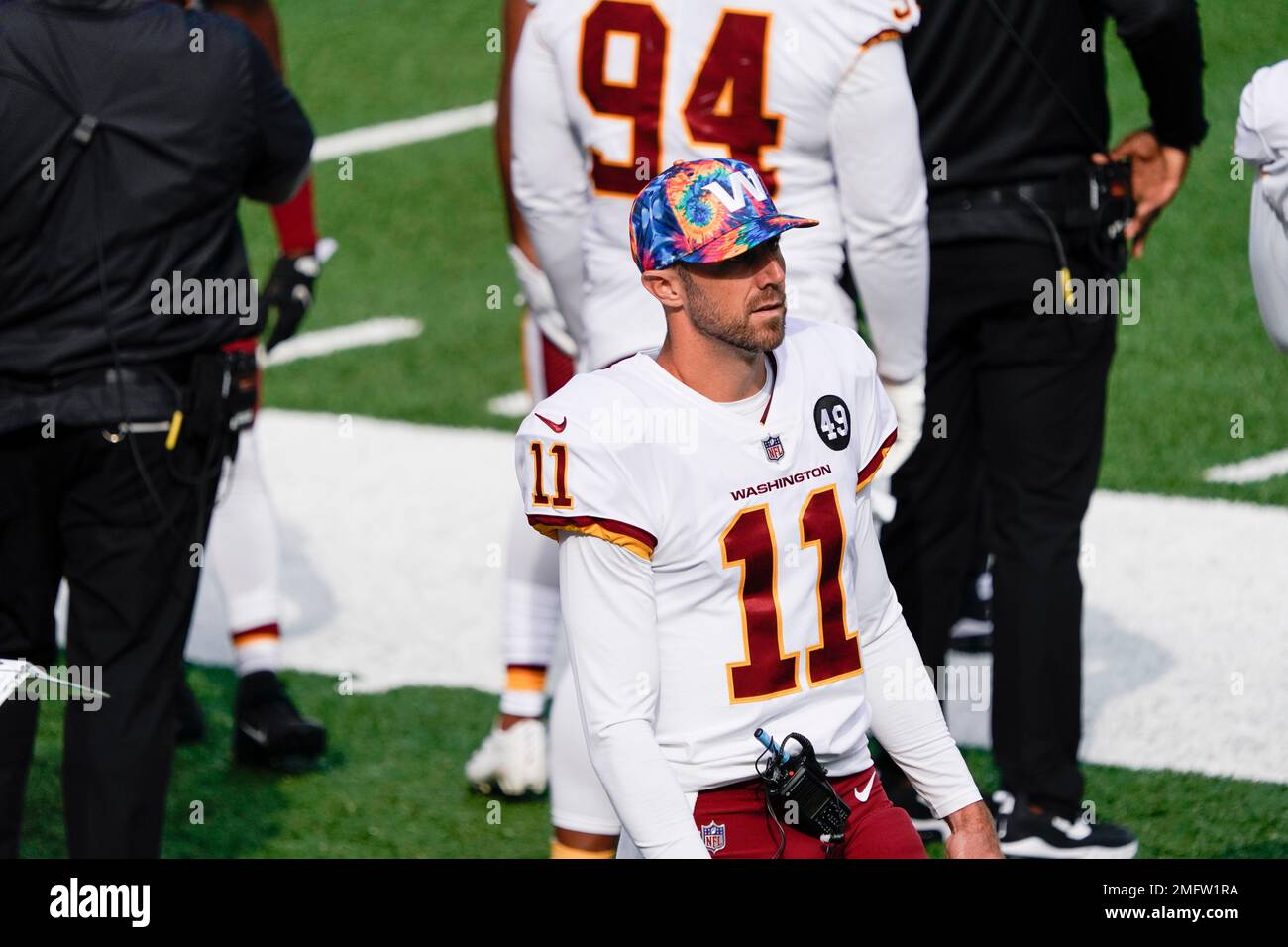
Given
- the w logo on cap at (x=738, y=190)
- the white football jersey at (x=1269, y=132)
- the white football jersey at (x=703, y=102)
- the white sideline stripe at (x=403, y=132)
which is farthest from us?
the white sideline stripe at (x=403, y=132)

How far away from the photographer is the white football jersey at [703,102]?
170 inches

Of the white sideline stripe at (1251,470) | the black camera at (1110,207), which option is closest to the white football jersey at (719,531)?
the black camera at (1110,207)

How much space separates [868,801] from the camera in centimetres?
348

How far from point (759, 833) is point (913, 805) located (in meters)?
1.91

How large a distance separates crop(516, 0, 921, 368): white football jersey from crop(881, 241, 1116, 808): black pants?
45cm

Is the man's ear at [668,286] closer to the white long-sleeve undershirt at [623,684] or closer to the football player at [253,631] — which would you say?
the white long-sleeve undershirt at [623,684]

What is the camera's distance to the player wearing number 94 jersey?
327 cm

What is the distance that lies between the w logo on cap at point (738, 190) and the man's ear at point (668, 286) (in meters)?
0.14

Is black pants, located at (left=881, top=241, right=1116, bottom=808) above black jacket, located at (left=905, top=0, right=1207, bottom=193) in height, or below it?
below

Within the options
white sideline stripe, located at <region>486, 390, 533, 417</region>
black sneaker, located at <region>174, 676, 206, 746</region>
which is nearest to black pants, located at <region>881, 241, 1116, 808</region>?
black sneaker, located at <region>174, 676, 206, 746</region>

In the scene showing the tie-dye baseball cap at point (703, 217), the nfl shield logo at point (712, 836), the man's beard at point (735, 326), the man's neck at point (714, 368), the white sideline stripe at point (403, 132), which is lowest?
the nfl shield logo at point (712, 836)

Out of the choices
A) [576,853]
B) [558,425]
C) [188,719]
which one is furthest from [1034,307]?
[188,719]

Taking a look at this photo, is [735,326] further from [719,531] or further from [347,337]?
[347,337]

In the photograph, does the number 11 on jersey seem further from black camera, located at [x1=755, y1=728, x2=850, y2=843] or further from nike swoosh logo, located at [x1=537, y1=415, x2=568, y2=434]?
nike swoosh logo, located at [x1=537, y1=415, x2=568, y2=434]
